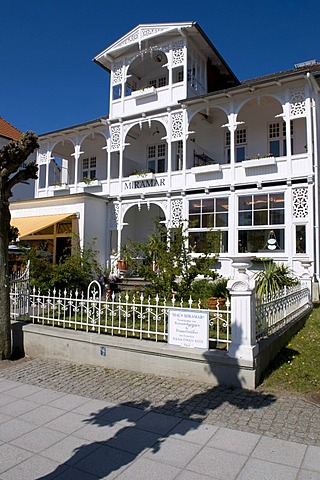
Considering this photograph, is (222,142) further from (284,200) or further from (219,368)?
(219,368)

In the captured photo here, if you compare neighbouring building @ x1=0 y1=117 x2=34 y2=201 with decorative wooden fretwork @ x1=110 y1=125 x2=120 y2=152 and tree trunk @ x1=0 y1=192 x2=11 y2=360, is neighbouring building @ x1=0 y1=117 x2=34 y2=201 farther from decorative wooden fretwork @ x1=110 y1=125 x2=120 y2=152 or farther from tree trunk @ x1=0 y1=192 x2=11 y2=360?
tree trunk @ x1=0 y1=192 x2=11 y2=360

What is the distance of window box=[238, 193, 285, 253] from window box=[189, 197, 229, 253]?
27.3 inches

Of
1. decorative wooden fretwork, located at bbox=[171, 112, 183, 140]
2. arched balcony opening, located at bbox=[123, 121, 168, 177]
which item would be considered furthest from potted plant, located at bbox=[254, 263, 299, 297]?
arched balcony opening, located at bbox=[123, 121, 168, 177]

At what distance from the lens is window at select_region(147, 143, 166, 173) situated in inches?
807

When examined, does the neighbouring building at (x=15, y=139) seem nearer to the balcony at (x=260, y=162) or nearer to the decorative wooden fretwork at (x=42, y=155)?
the decorative wooden fretwork at (x=42, y=155)

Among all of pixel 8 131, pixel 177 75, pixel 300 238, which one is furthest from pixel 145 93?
A: pixel 8 131

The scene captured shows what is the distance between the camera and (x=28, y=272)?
30.9ft

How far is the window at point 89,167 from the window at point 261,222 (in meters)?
10.9

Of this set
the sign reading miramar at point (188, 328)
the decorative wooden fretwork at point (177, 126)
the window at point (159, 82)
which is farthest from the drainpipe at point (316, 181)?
the sign reading miramar at point (188, 328)

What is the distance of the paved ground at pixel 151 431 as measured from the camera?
11.5 feet

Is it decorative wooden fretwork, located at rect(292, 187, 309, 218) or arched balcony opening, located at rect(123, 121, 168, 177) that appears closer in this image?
decorative wooden fretwork, located at rect(292, 187, 309, 218)

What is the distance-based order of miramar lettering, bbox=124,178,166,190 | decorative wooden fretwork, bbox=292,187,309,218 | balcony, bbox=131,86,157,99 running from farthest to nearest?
balcony, bbox=131,86,157,99 → miramar lettering, bbox=124,178,166,190 → decorative wooden fretwork, bbox=292,187,309,218

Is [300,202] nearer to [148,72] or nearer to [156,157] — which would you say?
[156,157]

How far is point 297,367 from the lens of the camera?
20.7ft
